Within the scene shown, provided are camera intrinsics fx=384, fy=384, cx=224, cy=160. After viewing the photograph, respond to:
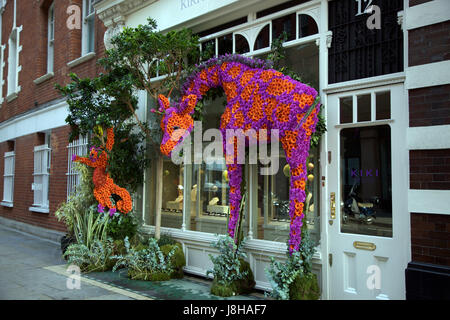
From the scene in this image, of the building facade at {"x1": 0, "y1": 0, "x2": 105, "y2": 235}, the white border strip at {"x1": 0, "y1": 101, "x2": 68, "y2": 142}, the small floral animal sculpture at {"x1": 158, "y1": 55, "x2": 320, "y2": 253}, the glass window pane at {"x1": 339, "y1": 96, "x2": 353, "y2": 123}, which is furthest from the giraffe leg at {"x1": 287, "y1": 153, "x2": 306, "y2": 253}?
the white border strip at {"x1": 0, "y1": 101, "x2": 68, "y2": 142}

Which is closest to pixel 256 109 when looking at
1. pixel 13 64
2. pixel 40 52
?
pixel 40 52

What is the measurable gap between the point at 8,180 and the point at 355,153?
13.0 metres

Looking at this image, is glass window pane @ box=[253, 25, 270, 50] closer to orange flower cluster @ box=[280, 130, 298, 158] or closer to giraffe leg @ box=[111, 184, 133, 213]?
orange flower cluster @ box=[280, 130, 298, 158]

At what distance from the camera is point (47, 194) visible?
1095 centimetres

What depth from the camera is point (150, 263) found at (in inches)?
246

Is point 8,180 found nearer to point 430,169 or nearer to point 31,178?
point 31,178

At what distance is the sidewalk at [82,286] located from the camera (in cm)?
534

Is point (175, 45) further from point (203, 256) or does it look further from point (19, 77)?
point (19, 77)

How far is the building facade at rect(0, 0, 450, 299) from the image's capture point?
4.08 metres

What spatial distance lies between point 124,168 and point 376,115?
4562 mm

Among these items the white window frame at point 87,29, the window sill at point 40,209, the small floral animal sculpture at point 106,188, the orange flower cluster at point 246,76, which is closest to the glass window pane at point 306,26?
the orange flower cluster at point 246,76

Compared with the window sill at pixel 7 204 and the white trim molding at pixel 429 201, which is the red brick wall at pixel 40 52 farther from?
the white trim molding at pixel 429 201

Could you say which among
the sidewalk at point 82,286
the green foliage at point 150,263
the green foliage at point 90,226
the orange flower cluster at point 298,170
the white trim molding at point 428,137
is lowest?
the sidewalk at point 82,286

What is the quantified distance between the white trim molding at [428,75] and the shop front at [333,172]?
0.65 ft
